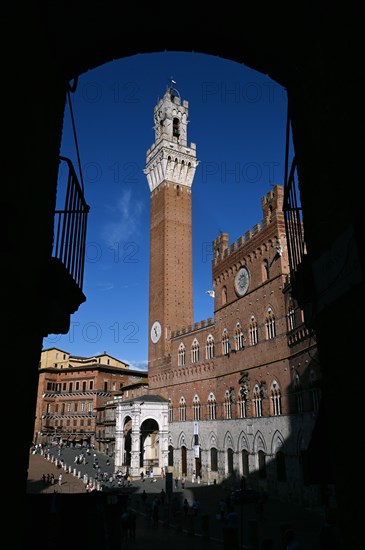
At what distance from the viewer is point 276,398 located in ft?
83.6

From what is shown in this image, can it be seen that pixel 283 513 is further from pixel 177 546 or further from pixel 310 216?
pixel 310 216

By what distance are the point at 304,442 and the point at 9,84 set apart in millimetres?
22138

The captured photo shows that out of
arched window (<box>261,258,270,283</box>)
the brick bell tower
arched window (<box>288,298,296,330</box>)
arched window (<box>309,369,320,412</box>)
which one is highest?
the brick bell tower

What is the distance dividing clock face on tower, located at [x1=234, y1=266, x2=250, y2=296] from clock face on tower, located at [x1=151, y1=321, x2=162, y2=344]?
15402 millimetres

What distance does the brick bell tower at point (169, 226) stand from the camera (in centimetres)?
4594

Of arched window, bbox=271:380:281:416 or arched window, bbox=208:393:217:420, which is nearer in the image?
arched window, bbox=271:380:281:416

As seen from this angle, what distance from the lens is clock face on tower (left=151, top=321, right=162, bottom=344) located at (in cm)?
4563

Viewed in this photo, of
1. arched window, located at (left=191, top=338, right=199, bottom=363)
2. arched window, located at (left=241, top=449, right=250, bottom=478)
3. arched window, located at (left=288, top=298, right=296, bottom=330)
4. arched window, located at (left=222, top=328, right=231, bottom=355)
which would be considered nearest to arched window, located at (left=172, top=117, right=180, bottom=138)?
arched window, located at (left=191, top=338, right=199, bottom=363)

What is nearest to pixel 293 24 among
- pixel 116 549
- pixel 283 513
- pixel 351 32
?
pixel 351 32

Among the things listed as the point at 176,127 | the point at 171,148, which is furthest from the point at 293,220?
the point at 176,127

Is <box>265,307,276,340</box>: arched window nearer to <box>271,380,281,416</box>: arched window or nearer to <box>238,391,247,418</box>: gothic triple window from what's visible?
<box>271,380,281,416</box>: arched window

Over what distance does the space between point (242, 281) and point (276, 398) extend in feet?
30.6

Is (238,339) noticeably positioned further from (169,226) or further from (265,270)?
(169,226)

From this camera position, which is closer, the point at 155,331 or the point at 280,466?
the point at 280,466
